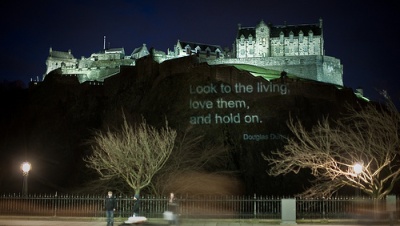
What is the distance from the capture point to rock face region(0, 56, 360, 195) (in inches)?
2180

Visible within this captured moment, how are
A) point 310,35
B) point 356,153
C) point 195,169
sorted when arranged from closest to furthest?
point 356,153, point 195,169, point 310,35

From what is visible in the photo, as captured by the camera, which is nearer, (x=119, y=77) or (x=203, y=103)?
(x=203, y=103)

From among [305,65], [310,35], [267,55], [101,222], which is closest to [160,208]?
[101,222]

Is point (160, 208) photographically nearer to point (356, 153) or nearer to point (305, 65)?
point (356, 153)

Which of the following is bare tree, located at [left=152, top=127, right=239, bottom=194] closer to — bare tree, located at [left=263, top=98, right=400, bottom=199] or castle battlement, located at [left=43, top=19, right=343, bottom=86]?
bare tree, located at [left=263, top=98, right=400, bottom=199]

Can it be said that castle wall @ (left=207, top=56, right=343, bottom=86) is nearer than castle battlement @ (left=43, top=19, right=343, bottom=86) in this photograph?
Yes

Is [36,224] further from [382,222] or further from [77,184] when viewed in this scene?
[77,184]

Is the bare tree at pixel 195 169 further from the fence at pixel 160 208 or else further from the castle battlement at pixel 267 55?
the castle battlement at pixel 267 55

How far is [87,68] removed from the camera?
107 metres

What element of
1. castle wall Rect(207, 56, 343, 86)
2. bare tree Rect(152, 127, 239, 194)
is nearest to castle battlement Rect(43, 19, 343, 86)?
castle wall Rect(207, 56, 343, 86)

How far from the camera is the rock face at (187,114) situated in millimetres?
55375

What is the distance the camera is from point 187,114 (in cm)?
Result: 5781

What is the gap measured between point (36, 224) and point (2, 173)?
4115cm

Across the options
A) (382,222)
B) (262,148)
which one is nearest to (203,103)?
(262,148)
